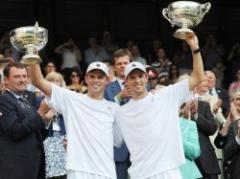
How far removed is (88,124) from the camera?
778 centimetres

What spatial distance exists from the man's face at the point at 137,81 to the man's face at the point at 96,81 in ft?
0.81

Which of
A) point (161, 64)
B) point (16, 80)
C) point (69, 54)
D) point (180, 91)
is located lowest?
point (180, 91)

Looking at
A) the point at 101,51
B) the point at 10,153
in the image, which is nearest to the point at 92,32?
the point at 101,51

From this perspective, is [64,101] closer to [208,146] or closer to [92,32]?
[208,146]

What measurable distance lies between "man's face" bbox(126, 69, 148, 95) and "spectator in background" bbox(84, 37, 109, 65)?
7725mm

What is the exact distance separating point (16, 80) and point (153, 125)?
171cm

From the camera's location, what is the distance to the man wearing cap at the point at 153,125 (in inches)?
303

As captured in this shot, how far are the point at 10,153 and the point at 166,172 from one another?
67.6 inches

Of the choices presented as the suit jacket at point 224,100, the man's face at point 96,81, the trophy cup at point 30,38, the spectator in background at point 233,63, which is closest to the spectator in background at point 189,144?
the man's face at point 96,81

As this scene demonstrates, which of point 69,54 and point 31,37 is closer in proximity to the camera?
point 31,37

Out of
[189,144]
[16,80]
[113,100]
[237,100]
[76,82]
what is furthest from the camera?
[76,82]

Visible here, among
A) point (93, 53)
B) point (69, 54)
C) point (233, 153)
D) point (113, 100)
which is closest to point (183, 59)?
point (93, 53)

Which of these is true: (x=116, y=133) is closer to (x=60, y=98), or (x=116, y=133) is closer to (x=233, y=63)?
(x=60, y=98)

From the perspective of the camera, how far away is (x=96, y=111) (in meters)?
7.86
